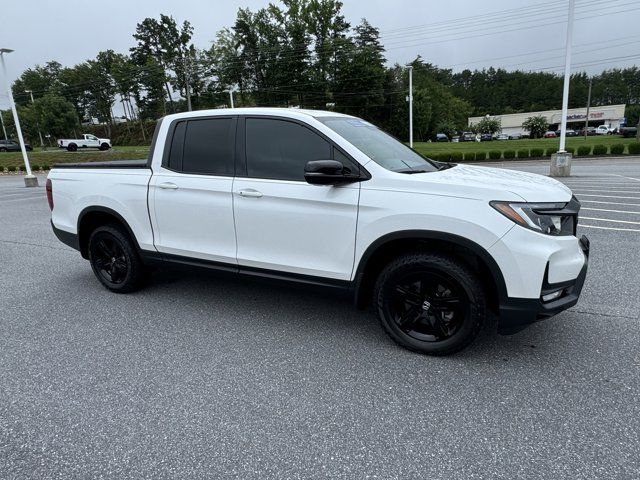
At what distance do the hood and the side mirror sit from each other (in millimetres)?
429

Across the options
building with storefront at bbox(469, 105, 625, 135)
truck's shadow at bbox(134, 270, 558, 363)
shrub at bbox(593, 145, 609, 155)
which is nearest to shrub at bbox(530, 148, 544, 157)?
shrub at bbox(593, 145, 609, 155)

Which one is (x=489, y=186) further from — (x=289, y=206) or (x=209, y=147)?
(x=209, y=147)

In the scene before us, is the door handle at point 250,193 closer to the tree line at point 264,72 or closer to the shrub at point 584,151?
the shrub at point 584,151

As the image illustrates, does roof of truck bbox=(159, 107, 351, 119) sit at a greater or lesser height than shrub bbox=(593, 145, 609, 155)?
greater

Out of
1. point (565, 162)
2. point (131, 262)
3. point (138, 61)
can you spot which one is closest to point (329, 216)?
point (131, 262)

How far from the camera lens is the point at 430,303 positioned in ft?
10.2

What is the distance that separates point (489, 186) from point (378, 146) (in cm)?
111

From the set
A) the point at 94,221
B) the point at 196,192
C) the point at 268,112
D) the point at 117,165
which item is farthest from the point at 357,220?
the point at 94,221

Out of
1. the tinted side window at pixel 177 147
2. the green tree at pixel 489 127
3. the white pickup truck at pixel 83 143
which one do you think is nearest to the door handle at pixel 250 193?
the tinted side window at pixel 177 147

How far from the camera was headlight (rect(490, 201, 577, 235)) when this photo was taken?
2719 millimetres

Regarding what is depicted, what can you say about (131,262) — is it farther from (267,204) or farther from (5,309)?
(267,204)

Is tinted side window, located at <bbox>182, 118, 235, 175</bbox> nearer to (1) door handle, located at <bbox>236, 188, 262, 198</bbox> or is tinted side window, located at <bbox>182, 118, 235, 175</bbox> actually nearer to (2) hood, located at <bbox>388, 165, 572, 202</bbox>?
(1) door handle, located at <bbox>236, 188, 262, 198</bbox>

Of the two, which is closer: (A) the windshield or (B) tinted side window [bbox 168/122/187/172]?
(A) the windshield

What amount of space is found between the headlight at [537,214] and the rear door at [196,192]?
2.20 metres
